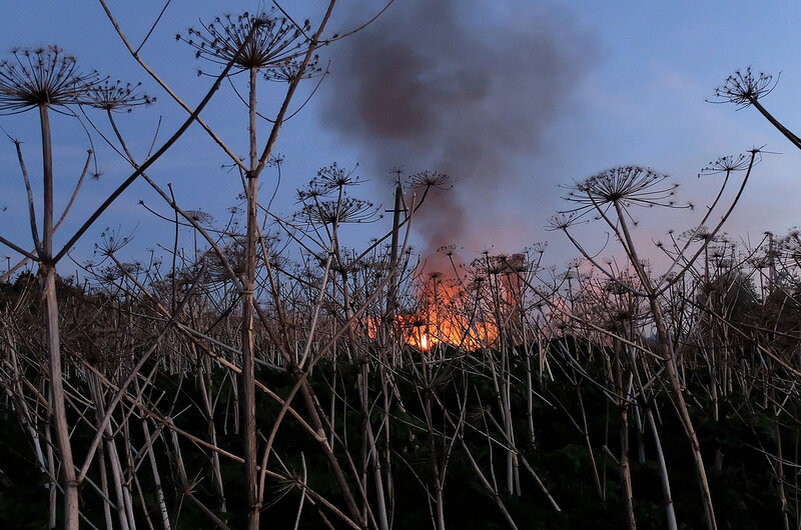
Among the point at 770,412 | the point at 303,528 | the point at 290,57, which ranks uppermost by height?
the point at 290,57

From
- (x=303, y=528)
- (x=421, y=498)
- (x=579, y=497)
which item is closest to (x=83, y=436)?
(x=303, y=528)

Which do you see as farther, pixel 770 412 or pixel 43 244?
pixel 770 412

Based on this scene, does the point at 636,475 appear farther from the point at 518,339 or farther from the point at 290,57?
the point at 518,339

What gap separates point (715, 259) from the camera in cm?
913

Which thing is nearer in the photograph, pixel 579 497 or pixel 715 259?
pixel 579 497

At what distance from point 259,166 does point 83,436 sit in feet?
21.5

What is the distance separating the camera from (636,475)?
6398mm

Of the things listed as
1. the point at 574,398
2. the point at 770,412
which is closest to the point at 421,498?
the point at 574,398

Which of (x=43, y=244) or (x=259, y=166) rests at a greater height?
(x=259, y=166)

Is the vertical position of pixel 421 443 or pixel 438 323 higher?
pixel 438 323

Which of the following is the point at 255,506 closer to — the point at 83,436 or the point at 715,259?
the point at 83,436

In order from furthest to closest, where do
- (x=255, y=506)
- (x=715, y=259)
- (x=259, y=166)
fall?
(x=715, y=259)
(x=259, y=166)
(x=255, y=506)

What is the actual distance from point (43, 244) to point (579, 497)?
5.43m

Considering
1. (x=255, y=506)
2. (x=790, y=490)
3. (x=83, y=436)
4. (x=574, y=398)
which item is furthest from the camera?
(x=574, y=398)
